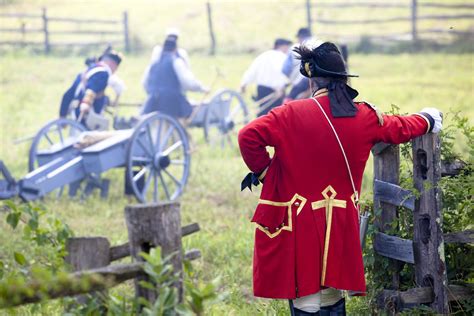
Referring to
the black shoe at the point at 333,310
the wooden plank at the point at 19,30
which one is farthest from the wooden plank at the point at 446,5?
the black shoe at the point at 333,310

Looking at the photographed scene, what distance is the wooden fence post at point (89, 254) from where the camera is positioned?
3.51 m

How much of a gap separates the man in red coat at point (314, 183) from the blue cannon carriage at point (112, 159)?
5.25 meters

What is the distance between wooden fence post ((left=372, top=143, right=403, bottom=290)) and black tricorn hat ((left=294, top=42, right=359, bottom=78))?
2.79ft

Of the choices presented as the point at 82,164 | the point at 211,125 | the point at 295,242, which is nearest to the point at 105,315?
the point at 295,242

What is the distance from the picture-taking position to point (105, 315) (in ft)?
11.5

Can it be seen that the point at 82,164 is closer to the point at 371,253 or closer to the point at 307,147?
the point at 371,253

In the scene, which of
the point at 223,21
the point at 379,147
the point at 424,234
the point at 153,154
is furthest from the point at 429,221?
the point at 223,21

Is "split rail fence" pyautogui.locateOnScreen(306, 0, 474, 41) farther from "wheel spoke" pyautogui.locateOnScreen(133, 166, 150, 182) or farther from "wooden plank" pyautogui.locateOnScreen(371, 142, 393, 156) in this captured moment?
"wooden plank" pyautogui.locateOnScreen(371, 142, 393, 156)

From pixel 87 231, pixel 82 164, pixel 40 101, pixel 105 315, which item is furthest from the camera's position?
pixel 40 101

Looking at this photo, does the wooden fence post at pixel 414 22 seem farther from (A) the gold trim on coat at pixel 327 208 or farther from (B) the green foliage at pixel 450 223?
(A) the gold trim on coat at pixel 327 208

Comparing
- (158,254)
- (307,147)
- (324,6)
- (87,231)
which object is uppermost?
(324,6)

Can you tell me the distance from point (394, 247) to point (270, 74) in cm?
965

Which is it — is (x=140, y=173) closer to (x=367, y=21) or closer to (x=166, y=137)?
(x=166, y=137)

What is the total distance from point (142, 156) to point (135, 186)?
368 millimetres
